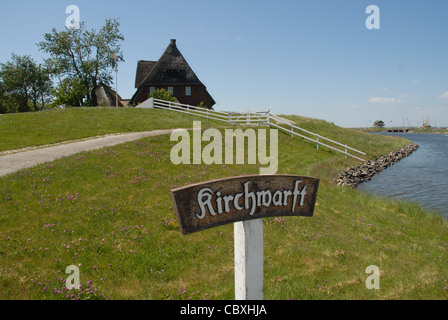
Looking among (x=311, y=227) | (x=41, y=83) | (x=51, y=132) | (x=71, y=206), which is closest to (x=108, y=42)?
(x=41, y=83)

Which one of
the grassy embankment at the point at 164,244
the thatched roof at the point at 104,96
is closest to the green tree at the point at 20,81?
the thatched roof at the point at 104,96

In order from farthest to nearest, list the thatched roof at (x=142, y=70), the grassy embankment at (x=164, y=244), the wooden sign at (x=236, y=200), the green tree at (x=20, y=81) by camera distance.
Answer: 1. the green tree at (x=20, y=81)
2. the thatched roof at (x=142, y=70)
3. the grassy embankment at (x=164, y=244)
4. the wooden sign at (x=236, y=200)

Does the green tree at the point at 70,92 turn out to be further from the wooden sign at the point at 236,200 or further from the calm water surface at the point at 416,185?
the wooden sign at the point at 236,200

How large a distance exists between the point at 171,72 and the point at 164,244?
136 ft

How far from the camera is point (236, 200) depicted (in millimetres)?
3934

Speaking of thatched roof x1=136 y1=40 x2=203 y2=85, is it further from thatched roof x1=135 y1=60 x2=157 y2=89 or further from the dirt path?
the dirt path

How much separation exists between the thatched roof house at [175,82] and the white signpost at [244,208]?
42110mm

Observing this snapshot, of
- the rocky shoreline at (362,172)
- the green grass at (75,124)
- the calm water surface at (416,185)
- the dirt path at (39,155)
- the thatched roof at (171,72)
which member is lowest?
the calm water surface at (416,185)

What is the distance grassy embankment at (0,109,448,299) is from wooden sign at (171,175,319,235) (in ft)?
6.98

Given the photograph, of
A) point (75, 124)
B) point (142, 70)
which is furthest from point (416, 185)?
point (142, 70)

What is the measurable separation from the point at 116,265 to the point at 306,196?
430 cm

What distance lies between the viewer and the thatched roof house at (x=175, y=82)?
1746 inches

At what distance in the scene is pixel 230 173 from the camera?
14.6 meters
